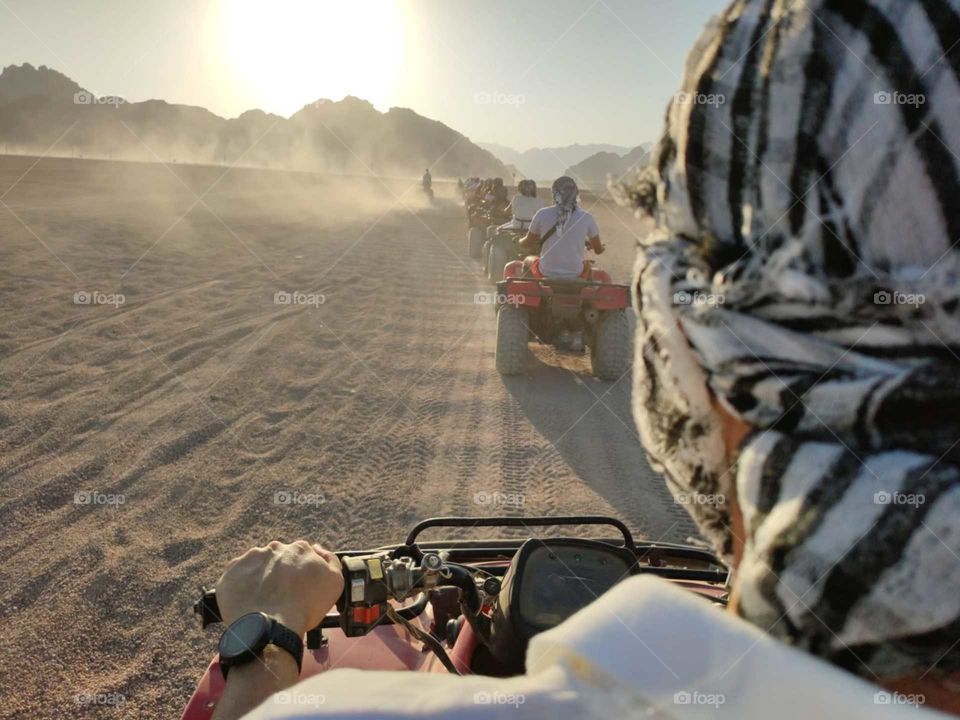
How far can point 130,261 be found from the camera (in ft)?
35.0

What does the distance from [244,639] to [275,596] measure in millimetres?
128

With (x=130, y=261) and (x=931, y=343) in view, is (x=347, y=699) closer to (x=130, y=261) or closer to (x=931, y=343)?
(x=931, y=343)

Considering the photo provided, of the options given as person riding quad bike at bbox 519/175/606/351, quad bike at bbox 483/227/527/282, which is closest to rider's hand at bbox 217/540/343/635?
person riding quad bike at bbox 519/175/606/351

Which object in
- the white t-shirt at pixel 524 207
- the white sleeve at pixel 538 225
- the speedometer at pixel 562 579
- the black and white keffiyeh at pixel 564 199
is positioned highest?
the white t-shirt at pixel 524 207

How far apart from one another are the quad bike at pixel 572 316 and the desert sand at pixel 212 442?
0.24m

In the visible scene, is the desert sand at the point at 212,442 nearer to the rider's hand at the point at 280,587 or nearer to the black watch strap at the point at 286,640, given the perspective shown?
the rider's hand at the point at 280,587

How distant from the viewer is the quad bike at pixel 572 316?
661 cm

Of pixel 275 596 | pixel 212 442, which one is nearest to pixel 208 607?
pixel 275 596

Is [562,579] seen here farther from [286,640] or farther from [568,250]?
[568,250]

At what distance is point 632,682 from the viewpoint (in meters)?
0.56

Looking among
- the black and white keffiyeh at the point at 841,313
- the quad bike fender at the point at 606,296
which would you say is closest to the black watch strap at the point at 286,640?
the black and white keffiyeh at the point at 841,313

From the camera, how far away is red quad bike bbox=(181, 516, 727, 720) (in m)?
1.58

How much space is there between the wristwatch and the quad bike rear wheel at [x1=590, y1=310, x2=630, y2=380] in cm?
563

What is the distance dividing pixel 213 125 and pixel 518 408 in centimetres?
8061
